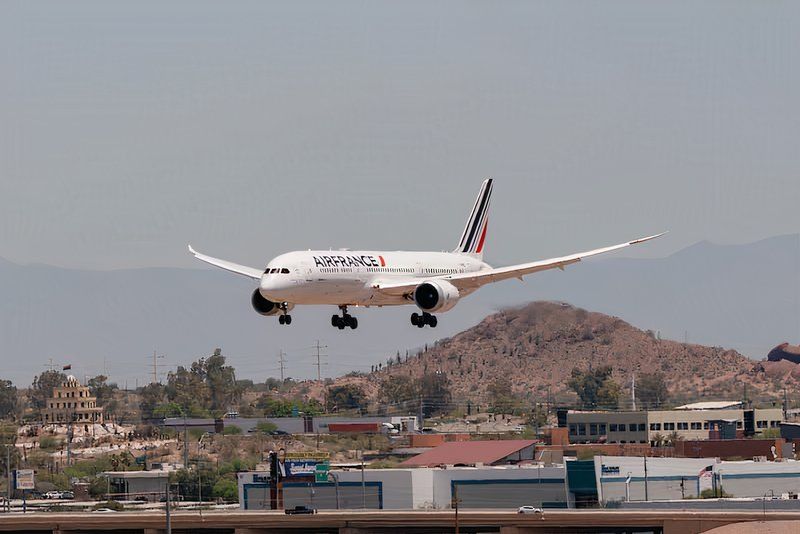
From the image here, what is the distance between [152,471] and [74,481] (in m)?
12.9

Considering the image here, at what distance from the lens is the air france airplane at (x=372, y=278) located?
109375mm

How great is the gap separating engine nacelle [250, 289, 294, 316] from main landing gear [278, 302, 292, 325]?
29 cm

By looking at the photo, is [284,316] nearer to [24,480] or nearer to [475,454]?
[475,454]

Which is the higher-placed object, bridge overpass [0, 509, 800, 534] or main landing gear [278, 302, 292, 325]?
main landing gear [278, 302, 292, 325]

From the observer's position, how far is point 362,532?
372 feet

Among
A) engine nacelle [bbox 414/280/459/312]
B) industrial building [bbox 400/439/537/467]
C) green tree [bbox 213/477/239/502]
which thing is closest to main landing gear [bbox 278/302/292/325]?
engine nacelle [bbox 414/280/459/312]

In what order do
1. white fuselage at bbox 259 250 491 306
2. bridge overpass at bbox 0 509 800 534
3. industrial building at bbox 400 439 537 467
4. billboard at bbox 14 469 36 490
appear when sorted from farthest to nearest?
billboard at bbox 14 469 36 490
industrial building at bbox 400 439 537 467
white fuselage at bbox 259 250 491 306
bridge overpass at bbox 0 509 800 534

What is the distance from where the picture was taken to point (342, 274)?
11300 centimetres

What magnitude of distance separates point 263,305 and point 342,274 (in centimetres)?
629

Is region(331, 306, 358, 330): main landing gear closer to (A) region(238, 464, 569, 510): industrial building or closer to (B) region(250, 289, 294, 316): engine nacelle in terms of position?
(B) region(250, 289, 294, 316): engine nacelle

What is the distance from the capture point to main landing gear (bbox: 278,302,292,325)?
4439 inches

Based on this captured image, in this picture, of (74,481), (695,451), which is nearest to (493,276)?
(695,451)

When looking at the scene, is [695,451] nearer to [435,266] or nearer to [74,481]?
[435,266]

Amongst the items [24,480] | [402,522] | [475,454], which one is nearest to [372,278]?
[402,522]
